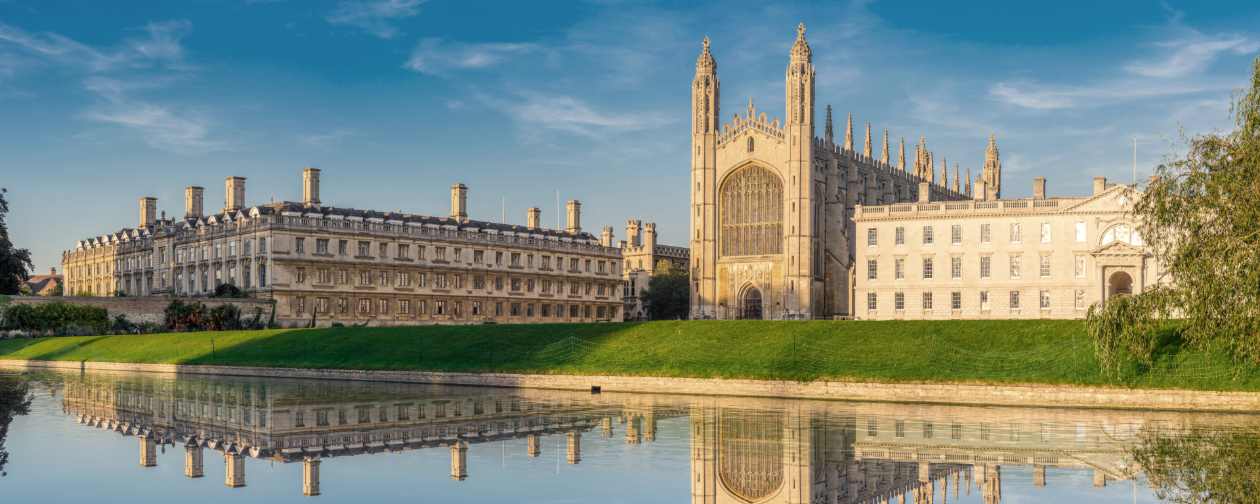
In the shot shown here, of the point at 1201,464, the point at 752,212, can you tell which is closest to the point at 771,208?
the point at 752,212

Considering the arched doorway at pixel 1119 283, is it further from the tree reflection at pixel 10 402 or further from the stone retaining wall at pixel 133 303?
the tree reflection at pixel 10 402

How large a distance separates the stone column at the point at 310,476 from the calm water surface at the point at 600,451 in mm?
49

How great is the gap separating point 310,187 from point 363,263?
22.6 ft

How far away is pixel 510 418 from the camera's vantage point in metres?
27.8

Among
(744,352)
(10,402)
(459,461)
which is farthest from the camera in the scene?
(744,352)

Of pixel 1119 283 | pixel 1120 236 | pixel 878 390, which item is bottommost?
pixel 878 390

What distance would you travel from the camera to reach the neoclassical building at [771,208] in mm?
84688

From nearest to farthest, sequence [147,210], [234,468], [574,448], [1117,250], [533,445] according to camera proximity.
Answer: [234,468] < [574,448] < [533,445] < [1117,250] < [147,210]

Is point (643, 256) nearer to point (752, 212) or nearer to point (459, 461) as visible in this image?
point (752, 212)

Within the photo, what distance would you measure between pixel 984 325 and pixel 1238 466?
79.2ft

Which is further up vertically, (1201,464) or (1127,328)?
(1127,328)

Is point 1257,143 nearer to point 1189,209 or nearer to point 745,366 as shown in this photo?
point 1189,209

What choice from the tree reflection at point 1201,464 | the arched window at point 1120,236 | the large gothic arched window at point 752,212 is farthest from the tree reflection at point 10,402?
the arched window at point 1120,236

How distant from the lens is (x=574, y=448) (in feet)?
70.9
